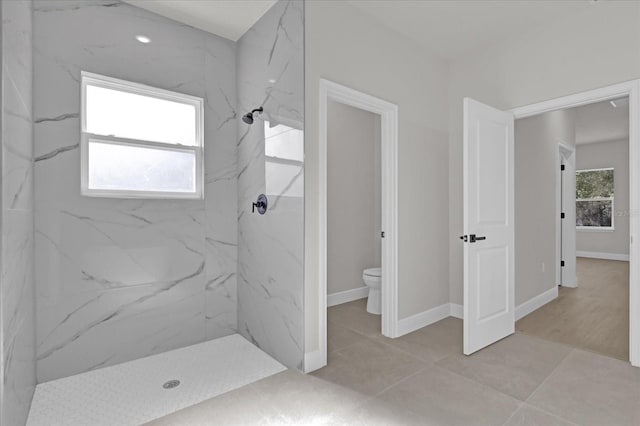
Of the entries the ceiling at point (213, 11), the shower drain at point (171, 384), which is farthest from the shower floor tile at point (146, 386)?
the ceiling at point (213, 11)

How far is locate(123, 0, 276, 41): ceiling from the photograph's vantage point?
8.47 ft

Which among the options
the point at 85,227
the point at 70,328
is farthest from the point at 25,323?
the point at 85,227

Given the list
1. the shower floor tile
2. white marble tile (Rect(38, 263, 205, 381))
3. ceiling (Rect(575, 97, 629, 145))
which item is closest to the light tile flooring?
the shower floor tile

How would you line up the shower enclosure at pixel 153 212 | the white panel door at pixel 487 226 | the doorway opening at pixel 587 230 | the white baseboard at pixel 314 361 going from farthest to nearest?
the doorway opening at pixel 587 230, the white panel door at pixel 487 226, the white baseboard at pixel 314 361, the shower enclosure at pixel 153 212

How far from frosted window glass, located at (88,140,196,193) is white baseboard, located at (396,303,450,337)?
7.59 ft

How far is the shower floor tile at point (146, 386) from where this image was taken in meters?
1.91

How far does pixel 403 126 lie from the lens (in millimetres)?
3146

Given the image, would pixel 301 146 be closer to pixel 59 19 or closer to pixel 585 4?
pixel 59 19

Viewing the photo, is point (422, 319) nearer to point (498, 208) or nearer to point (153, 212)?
point (498, 208)

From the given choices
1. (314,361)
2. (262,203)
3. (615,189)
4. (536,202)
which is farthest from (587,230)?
(262,203)

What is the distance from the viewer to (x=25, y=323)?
6.07 feet

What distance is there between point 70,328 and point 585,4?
464cm

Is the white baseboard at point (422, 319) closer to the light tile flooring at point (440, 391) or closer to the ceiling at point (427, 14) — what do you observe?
the light tile flooring at point (440, 391)

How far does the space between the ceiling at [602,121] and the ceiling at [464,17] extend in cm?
285
